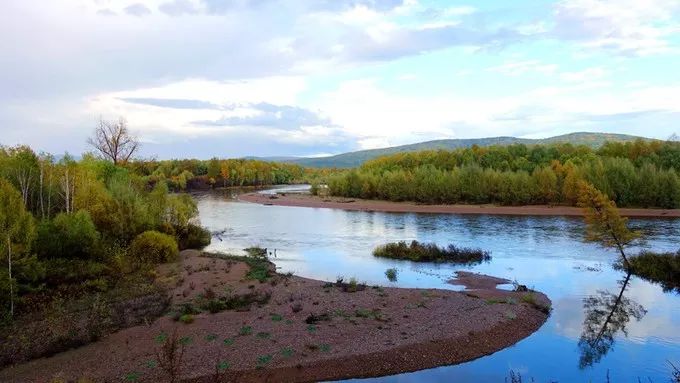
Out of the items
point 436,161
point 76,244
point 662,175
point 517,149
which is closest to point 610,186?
point 662,175

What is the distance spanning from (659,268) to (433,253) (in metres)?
12.9

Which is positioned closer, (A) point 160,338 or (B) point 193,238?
(A) point 160,338

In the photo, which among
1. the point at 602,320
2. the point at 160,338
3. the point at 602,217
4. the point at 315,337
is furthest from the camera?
the point at 602,217

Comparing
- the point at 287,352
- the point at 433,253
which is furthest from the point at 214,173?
the point at 287,352

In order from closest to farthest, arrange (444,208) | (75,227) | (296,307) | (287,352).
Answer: (287,352) → (296,307) → (75,227) → (444,208)

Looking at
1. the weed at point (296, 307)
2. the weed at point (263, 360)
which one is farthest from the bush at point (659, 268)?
the weed at point (263, 360)

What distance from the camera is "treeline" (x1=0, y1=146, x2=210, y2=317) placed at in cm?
2233

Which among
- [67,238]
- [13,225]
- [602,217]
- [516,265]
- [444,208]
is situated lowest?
[516,265]

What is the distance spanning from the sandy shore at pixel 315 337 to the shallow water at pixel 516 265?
0.96 m

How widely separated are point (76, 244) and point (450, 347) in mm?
19488

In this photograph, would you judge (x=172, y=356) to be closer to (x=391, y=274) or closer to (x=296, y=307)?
(x=296, y=307)

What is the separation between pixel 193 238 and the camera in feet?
135

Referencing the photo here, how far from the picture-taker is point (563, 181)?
71562 mm

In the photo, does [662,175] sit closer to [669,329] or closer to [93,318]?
[669,329]
